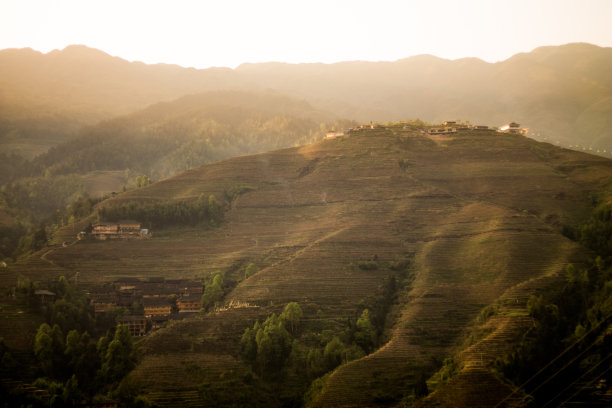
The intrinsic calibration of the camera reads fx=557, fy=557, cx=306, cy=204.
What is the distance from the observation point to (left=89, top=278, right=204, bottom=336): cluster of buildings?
48.8 metres

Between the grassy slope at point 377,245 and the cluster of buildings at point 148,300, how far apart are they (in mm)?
2505

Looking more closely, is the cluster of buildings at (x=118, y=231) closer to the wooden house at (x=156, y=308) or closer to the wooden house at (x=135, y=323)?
the wooden house at (x=156, y=308)

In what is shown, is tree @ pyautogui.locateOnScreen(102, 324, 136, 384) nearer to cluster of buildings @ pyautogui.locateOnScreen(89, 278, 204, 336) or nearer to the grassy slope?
the grassy slope

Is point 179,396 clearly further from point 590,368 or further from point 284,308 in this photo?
point 590,368

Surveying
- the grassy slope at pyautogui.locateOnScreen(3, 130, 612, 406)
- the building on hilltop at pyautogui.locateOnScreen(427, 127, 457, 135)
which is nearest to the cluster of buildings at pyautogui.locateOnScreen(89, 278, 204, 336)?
the grassy slope at pyautogui.locateOnScreen(3, 130, 612, 406)

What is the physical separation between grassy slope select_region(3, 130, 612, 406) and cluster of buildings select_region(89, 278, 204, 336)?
→ 251cm

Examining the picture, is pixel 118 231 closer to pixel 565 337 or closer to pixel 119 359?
pixel 119 359

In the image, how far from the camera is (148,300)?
5103 cm

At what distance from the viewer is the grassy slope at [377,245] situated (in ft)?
122

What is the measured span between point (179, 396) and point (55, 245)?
3517 centimetres

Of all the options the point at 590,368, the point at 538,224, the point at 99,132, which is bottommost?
the point at 590,368

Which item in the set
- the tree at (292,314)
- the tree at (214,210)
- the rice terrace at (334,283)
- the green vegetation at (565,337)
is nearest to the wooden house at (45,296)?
the rice terrace at (334,283)

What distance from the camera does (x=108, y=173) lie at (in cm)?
13062

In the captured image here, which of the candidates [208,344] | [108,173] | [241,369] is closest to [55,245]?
[208,344]
